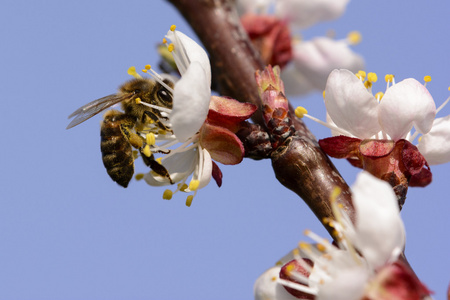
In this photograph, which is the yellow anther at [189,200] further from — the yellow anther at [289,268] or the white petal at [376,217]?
the white petal at [376,217]

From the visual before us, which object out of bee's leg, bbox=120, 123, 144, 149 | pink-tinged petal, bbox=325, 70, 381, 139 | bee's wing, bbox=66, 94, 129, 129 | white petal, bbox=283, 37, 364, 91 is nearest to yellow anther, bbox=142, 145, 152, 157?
bee's leg, bbox=120, 123, 144, 149

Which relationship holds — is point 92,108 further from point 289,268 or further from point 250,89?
point 289,268

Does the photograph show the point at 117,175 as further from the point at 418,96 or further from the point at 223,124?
the point at 418,96

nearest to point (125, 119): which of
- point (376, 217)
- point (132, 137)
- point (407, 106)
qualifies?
point (132, 137)

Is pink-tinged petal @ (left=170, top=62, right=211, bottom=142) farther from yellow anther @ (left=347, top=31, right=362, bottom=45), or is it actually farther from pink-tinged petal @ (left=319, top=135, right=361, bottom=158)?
yellow anther @ (left=347, top=31, right=362, bottom=45)

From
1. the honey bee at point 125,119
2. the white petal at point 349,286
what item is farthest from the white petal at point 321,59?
the white petal at point 349,286

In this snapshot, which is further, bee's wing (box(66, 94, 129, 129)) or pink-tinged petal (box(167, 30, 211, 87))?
bee's wing (box(66, 94, 129, 129))

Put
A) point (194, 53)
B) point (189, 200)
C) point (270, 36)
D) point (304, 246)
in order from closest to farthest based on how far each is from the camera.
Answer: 1. point (304, 246)
2. point (194, 53)
3. point (189, 200)
4. point (270, 36)

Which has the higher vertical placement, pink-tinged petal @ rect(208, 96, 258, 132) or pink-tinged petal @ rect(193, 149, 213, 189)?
pink-tinged petal @ rect(208, 96, 258, 132)

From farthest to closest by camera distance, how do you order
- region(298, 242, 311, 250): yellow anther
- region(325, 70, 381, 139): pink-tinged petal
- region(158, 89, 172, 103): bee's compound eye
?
region(158, 89, 172, 103): bee's compound eye < region(325, 70, 381, 139): pink-tinged petal < region(298, 242, 311, 250): yellow anther
